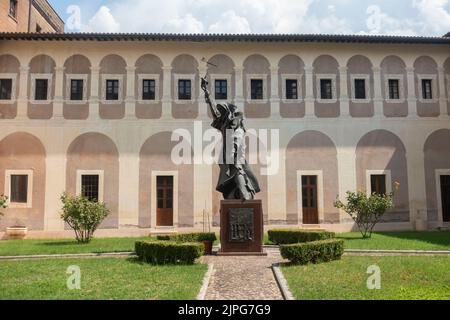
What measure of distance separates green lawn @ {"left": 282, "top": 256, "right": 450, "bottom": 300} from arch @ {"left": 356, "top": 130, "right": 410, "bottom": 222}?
1146 centimetres

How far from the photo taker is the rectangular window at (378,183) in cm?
2258

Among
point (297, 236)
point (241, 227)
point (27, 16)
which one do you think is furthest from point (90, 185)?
point (27, 16)

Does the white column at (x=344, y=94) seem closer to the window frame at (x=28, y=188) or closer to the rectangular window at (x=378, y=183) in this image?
the rectangular window at (x=378, y=183)

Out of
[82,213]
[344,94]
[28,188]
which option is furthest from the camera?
[344,94]

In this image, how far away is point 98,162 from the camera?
21875 millimetres

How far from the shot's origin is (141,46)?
2270 centimetres

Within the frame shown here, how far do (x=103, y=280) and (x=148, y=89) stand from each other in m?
15.1

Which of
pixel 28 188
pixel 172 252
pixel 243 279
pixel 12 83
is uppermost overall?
pixel 12 83

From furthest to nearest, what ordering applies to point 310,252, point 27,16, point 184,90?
1. point 27,16
2. point 184,90
3. point 310,252

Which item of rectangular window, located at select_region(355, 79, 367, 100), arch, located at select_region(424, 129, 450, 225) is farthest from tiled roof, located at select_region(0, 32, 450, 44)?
arch, located at select_region(424, 129, 450, 225)

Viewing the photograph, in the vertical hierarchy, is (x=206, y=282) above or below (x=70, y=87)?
below

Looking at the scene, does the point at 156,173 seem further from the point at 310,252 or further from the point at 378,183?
the point at 310,252

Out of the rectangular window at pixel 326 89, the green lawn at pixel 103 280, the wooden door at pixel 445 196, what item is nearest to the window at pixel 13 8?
the rectangular window at pixel 326 89
